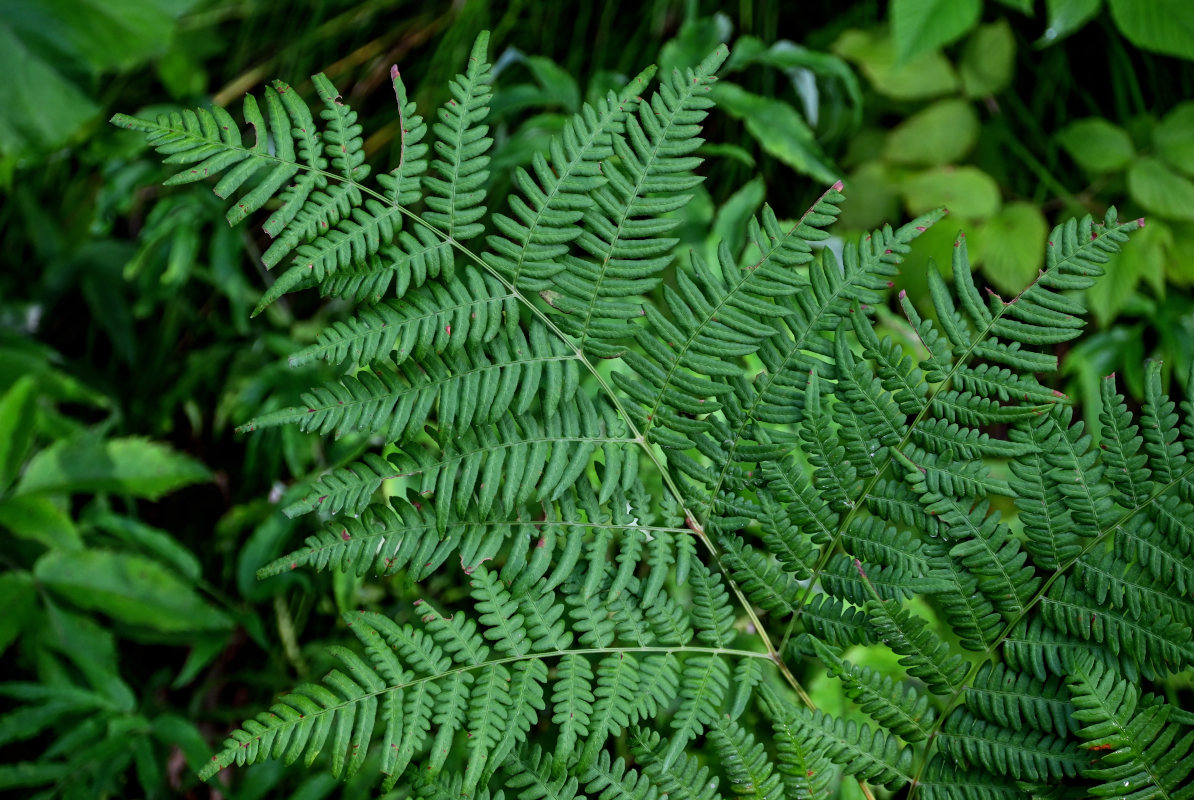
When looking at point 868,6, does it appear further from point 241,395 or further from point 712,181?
point 241,395

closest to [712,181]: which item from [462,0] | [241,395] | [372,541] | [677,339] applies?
[462,0]

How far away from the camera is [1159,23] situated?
1360mm

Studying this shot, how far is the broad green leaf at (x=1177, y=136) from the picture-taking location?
4.90 ft

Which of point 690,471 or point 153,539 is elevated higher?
point 690,471

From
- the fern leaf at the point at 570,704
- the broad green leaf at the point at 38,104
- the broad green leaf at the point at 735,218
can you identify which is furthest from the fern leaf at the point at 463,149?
the broad green leaf at the point at 38,104

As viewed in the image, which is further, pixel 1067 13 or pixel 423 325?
pixel 1067 13

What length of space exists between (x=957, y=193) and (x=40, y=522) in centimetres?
172

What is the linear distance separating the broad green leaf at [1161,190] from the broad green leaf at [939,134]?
11.7 inches

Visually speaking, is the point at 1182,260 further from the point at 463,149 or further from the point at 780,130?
the point at 463,149

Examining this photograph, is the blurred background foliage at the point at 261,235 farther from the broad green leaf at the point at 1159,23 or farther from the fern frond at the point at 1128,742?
the fern frond at the point at 1128,742

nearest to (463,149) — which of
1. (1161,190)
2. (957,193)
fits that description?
(957,193)

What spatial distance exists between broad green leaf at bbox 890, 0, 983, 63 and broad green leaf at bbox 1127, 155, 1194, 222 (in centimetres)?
44

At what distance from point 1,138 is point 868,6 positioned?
184 cm

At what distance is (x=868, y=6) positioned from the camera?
5.69 ft
